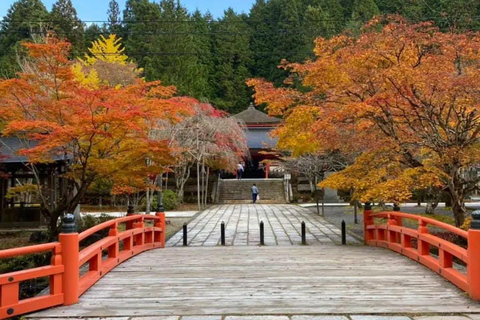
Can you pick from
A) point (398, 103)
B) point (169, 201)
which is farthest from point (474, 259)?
point (169, 201)

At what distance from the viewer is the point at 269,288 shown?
5.71 metres

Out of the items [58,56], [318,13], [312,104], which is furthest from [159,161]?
[318,13]

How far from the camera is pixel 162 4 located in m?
44.8

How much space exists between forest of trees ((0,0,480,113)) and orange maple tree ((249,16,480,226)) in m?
18.3

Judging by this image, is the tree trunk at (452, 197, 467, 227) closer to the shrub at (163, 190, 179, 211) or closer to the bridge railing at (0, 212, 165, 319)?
the bridge railing at (0, 212, 165, 319)

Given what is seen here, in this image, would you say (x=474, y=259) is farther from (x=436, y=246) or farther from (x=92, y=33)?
(x=92, y=33)

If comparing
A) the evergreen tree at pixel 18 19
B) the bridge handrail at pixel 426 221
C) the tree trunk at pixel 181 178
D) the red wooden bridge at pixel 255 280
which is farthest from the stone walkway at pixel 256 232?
the evergreen tree at pixel 18 19

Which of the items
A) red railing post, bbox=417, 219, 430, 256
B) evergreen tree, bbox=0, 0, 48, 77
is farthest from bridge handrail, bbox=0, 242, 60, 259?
evergreen tree, bbox=0, 0, 48, 77

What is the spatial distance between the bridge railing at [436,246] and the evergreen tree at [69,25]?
29.6 m

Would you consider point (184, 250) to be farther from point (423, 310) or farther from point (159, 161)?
point (423, 310)

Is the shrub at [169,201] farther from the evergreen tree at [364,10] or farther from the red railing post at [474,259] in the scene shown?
the evergreen tree at [364,10]

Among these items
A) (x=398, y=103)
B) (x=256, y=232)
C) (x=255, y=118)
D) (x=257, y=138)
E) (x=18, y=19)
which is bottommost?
(x=256, y=232)

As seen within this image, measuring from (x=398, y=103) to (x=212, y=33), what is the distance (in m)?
33.3

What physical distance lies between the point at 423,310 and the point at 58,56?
336 inches
